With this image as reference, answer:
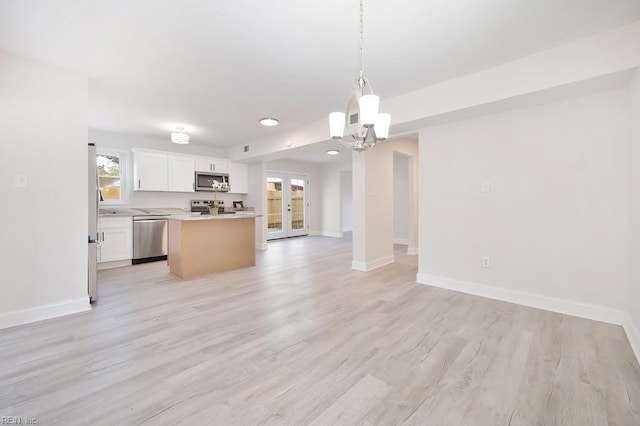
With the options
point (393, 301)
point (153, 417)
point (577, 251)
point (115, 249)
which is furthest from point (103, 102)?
point (577, 251)

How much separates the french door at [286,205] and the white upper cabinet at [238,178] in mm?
1215

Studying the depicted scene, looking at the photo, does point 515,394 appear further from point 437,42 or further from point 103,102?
point 103,102

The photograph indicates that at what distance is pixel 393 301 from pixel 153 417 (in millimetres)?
2392

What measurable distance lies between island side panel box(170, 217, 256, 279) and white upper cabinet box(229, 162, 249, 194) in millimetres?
2235

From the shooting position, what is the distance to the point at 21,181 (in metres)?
2.58

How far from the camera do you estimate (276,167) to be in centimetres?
816

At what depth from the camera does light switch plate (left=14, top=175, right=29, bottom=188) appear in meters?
2.56

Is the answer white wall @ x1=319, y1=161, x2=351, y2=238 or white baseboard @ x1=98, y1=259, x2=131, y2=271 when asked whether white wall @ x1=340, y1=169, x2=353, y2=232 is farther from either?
white baseboard @ x1=98, y1=259, x2=131, y2=271

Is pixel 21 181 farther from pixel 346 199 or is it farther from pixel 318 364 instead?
pixel 346 199

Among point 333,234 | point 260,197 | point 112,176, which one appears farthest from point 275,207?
point 112,176

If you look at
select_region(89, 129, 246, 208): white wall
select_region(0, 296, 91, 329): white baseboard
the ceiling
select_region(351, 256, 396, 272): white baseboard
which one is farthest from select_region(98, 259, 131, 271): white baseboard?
select_region(351, 256, 396, 272): white baseboard

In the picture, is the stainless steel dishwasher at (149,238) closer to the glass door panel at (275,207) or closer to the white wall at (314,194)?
the glass door panel at (275,207)

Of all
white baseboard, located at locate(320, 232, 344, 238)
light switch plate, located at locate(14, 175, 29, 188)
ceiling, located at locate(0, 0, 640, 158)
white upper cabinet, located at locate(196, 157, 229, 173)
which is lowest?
white baseboard, located at locate(320, 232, 344, 238)

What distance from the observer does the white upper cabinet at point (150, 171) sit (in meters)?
5.27
